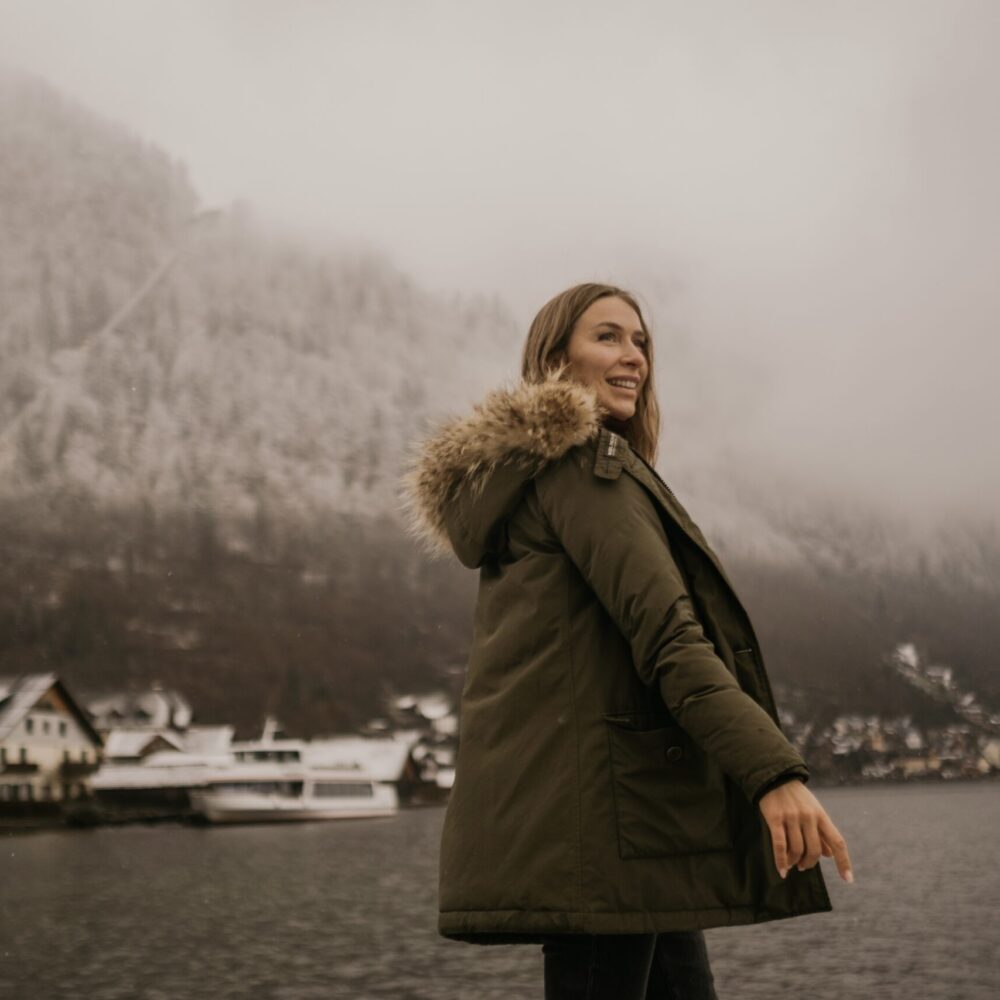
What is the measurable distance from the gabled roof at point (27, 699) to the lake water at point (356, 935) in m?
46.0

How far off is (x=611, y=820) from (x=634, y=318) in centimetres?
86

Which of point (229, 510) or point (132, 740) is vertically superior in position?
point (229, 510)

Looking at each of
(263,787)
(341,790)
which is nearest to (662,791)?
(263,787)

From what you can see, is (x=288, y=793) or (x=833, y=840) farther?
(x=288, y=793)

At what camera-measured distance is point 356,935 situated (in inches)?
694

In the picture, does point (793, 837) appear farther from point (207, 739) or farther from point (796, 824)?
point (207, 739)

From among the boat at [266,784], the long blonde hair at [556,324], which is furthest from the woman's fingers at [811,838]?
the boat at [266,784]

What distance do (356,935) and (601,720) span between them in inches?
674

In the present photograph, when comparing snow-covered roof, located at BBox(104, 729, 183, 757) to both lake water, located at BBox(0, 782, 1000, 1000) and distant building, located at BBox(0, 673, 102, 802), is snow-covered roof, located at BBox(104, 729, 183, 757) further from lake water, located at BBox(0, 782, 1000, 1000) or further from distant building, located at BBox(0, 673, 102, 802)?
lake water, located at BBox(0, 782, 1000, 1000)

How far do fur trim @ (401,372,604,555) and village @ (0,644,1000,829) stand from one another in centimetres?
5657

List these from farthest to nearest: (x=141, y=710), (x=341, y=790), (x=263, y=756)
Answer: (x=141, y=710) < (x=263, y=756) < (x=341, y=790)

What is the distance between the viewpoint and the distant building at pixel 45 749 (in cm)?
7306

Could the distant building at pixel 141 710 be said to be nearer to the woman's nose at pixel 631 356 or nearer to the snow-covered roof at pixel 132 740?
the snow-covered roof at pixel 132 740

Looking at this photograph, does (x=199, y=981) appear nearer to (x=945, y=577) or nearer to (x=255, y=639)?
(x=255, y=639)
